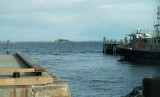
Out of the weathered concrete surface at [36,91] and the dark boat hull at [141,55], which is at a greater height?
the weathered concrete surface at [36,91]

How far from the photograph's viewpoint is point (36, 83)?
5.46 m

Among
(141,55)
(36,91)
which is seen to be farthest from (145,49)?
(36,91)

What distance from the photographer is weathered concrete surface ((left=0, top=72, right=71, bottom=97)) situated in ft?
16.5

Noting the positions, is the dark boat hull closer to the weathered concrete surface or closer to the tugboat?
the tugboat

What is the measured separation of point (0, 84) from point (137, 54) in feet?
145

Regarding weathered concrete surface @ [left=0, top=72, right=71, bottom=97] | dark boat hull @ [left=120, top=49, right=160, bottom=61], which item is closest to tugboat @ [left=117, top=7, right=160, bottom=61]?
dark boat hull @ [left=120, top=49, right=160, bottom=61]

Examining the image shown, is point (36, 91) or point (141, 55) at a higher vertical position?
point (36, 91)

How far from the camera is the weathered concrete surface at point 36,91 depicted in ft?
16.5

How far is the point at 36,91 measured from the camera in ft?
17.0

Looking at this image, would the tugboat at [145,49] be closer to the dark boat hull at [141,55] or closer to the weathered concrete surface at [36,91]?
the dark boat hull at [141,55]

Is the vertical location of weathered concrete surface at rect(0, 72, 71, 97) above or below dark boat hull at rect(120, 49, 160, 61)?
above

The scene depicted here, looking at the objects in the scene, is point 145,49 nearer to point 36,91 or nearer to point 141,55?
point 141,55

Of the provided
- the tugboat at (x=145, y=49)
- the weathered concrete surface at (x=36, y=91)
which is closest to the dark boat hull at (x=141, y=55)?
the tugboat at (x=145, y=49)

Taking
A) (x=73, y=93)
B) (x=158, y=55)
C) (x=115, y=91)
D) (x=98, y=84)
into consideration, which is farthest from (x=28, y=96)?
(x=158, y=55)
